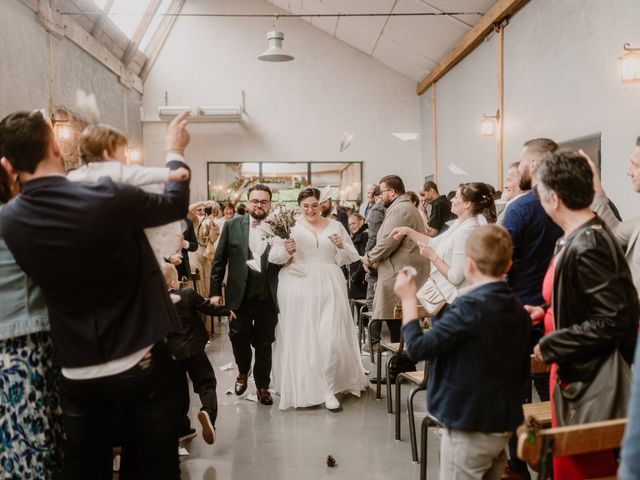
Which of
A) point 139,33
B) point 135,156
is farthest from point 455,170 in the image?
point 139,33

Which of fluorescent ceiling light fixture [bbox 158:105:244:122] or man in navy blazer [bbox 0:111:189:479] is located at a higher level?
fluorescent ceiling light fixture [bbox 158:105:244:122]

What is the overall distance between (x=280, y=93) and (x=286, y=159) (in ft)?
5.06

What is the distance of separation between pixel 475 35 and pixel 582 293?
26.6 feet

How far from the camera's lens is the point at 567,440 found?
1743 millimetres

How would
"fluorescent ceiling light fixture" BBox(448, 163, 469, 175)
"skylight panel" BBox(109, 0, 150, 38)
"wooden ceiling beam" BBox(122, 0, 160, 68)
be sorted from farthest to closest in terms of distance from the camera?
"wooden ceiling beam" BBox(122, 0, 160, 68) < "skylight panel" BBox(109, 0, 150, 38) < "fluorescent ceiling light fixture" BBox(448, 163, 469, 175)

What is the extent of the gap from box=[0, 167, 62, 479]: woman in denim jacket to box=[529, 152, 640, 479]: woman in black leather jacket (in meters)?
1.82

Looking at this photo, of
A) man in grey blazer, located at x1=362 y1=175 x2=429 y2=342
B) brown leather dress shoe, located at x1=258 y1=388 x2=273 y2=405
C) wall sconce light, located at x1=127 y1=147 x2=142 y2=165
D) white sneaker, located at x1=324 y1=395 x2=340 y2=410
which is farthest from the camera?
wall sconce light, located at x1=127 y1=147 x2=142 y2=165

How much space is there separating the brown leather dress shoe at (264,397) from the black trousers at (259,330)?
4 centimetres

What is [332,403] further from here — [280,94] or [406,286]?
[280,94]

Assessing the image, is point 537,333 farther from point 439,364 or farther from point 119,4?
point 119,4

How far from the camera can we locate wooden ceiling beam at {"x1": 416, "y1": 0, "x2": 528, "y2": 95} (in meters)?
7.96

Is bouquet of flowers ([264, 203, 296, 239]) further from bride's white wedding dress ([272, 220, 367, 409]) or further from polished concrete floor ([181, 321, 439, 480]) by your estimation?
polished concrete floor ([181, 321, 439, 480])

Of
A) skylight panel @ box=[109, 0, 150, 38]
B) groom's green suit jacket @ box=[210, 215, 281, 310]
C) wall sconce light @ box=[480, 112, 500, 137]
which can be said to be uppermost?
skylight panel @ box=[109, 0, 150, 38]

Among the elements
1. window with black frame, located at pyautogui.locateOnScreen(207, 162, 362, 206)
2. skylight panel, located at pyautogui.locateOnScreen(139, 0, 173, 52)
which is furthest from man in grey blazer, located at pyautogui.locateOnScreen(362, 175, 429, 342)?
skylight panel, located at pyautogui.locateOnScreen(139, 0, 173, 52)
